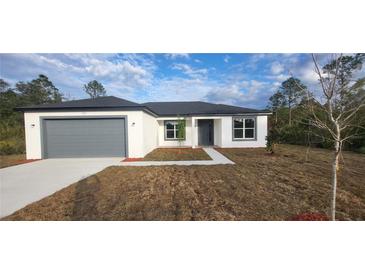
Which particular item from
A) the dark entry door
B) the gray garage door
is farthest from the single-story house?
the dark entry door

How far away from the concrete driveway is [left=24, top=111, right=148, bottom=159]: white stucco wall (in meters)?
2.06

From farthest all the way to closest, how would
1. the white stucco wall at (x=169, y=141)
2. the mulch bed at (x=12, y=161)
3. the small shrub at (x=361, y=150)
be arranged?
the white stucco wall at (x=169, y=141)
the small shrub at (x=361, y=150)
the mulch bed at (x=12, y=161)

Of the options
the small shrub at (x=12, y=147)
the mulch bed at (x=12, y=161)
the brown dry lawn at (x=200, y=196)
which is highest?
the small shrub at (x=12, y=147)

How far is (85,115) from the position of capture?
30.6 feet

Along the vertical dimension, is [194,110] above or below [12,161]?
above

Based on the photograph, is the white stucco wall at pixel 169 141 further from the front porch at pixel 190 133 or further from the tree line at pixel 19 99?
the tree line at pixel 19 99

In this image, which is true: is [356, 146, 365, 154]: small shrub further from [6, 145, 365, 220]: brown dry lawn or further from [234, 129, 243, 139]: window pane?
[234, 129, 243, 139]: window pane

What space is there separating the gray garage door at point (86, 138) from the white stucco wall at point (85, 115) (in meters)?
0.34

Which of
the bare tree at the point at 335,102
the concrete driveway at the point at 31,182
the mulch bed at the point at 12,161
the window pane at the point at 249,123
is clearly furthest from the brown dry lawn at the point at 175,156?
the bare tree at the point at 335,102

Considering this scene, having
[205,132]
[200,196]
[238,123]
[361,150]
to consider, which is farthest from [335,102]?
[361,150]

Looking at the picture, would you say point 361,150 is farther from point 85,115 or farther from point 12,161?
point 12,161

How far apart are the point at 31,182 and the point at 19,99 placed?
2948 cm

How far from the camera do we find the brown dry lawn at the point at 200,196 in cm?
337
